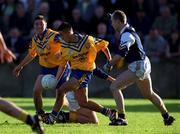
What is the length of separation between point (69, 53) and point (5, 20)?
1268 cm

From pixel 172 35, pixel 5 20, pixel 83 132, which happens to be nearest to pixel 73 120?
pixel 83 132

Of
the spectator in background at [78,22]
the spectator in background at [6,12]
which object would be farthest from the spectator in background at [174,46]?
the spectator in background at [6,12]

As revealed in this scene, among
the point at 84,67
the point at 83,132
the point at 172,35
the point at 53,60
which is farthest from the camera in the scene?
the point at 172,35

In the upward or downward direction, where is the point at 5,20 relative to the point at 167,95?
upward

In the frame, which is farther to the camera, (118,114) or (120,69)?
(120,69)

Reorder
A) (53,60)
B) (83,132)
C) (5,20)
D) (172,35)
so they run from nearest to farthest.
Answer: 1. (83,132)
2. (53,60)
3. (172,35)
4. (5,20)

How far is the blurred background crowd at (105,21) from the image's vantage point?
25734 mm

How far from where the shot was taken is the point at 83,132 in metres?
13.5

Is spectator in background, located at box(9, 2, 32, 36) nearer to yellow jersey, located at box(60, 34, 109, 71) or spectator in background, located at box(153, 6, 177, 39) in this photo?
spectator in background, located at box(153, 6, 177, 39)

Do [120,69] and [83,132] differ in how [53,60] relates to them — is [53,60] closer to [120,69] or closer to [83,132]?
[83,132]

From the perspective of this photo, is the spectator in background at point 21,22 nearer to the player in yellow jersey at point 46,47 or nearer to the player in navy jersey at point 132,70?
the player in yellow jersey at point 46,47

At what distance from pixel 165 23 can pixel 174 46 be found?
2.74 feet

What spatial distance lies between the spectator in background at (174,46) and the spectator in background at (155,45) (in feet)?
0.59

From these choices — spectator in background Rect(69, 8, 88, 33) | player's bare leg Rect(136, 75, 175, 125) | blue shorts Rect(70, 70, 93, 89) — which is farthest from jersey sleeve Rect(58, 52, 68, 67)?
spectator in background Rect(69, 8, 88, 33)
